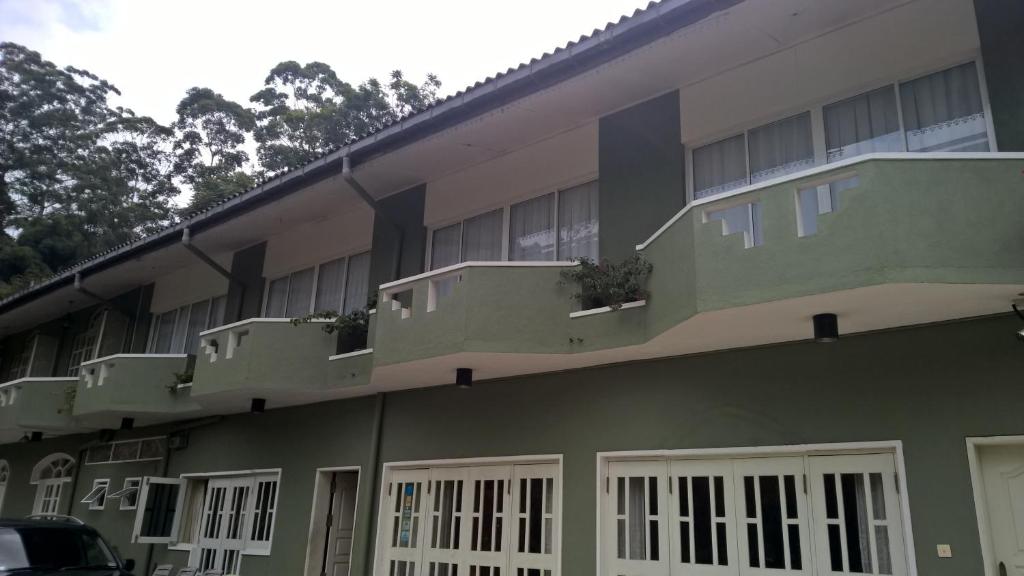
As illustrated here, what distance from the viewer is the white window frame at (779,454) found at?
6602 millimetres

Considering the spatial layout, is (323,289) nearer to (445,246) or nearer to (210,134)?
(445,246)

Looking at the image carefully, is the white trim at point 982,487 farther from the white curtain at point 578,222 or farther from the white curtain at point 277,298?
the white curtain at point 277,298

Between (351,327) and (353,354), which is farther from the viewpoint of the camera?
(351,327)

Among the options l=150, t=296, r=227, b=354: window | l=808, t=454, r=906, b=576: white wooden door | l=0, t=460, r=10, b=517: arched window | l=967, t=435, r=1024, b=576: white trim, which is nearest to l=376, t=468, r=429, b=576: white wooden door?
l=808, t=454, r=906, b=576: white wooden door

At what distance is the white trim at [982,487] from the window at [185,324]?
13.7m

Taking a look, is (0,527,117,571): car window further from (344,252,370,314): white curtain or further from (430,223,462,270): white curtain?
(430,223,462,270): white curtain

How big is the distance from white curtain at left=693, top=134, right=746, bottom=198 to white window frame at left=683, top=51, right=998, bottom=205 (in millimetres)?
54

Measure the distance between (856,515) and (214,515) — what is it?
11.5m

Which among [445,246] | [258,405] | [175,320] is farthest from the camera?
[175,320]

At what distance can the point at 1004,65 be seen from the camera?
6938 millimetres

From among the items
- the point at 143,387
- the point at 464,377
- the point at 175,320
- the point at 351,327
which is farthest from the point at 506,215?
the point at 175,320

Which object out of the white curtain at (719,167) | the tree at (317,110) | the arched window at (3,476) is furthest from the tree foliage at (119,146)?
the white curtain at (719,167)

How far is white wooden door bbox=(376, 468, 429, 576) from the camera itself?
10695 millimetres

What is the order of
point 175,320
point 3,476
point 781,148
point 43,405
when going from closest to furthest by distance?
point 781,148, point 43,405, point 175,320, point 3,476
